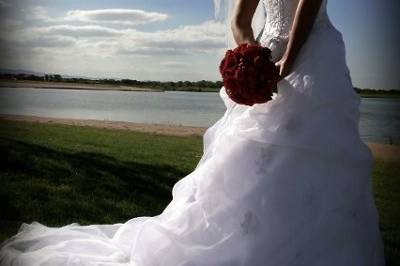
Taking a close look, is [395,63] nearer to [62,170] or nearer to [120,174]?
[120,174]

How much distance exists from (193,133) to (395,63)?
997 cm

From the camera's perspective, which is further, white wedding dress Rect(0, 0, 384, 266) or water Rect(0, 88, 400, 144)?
water Rect(0, 88, 400, 144)

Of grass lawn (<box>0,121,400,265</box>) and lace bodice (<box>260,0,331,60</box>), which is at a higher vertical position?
lace bodice (<box>260,0,331,60</box>)

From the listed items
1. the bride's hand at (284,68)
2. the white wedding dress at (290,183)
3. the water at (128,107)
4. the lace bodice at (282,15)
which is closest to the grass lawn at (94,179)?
the white wedding dress at (290,183)

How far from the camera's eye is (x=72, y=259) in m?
3.09

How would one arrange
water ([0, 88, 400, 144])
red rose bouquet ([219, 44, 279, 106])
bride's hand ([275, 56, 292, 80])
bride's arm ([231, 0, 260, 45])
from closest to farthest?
1. red rose bouquet ([219, 44, 279, 106])
2. bride's hand ([275, 56, 292, 80])
3. bride's arm ([231, 0, 260, 45])
4. water ([0, 88, 400, 144])

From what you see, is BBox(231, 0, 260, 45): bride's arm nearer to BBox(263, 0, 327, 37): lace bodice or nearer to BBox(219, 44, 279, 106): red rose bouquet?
BBox(263, 0, 327, 37): lace bodice

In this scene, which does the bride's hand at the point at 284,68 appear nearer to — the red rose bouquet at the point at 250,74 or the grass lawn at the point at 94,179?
the red rose bouquet at the point at 250,74

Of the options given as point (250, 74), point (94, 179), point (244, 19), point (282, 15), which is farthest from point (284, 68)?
point (94, 179)

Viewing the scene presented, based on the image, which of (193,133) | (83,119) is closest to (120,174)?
(193,133)

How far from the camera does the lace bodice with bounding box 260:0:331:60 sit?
2812mm

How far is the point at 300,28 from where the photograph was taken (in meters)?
2.67

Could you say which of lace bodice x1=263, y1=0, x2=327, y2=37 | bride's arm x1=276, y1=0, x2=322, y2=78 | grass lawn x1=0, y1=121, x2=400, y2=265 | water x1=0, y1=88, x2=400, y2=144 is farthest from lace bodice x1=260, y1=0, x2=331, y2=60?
water x1=0, y1=88, x2=400, y2=144

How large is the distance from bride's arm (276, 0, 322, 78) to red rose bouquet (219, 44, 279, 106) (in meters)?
0.09
